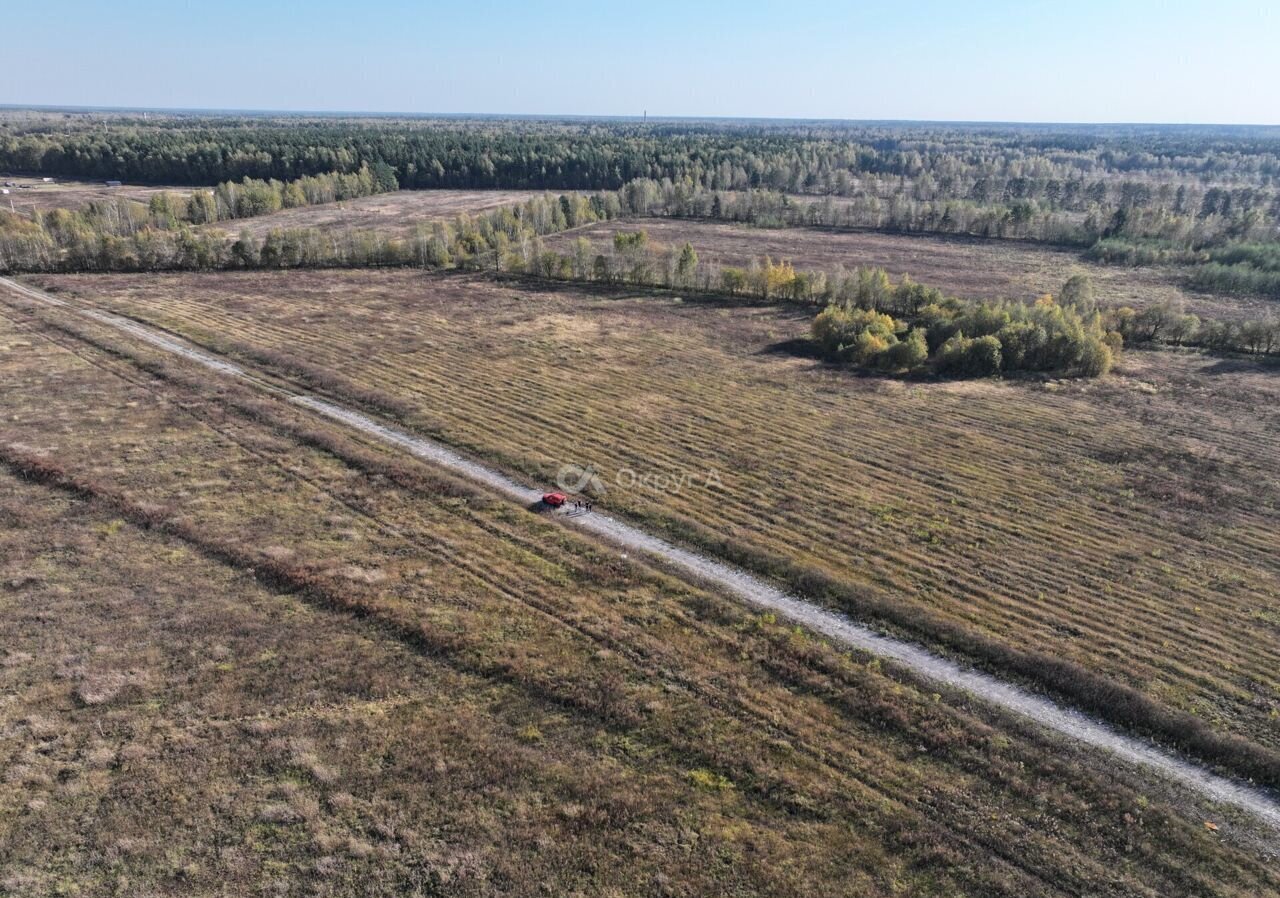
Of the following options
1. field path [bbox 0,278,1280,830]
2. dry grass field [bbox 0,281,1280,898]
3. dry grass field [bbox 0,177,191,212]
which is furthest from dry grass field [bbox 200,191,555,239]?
dry grass field [bbox 0,281,1280,898]

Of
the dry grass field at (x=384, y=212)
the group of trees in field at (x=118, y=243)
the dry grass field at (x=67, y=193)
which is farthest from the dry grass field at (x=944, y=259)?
the dry grass field at (x=67, y=193)

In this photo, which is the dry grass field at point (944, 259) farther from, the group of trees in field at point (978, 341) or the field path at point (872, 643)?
the field path at point (872, 643)

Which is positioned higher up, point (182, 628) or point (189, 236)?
point (189, 236)

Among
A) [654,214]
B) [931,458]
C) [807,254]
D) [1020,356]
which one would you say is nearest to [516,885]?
[931,458]

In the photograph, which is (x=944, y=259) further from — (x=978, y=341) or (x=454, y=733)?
(x=454, y=733)

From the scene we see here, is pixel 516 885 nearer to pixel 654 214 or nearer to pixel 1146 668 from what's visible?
pixel 1146 668
